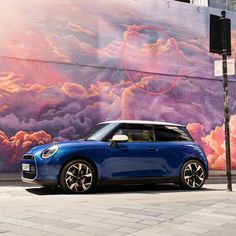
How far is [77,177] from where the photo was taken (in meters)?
8.73

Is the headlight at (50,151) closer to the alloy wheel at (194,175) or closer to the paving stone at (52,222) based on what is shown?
the paving stone at (52,222)

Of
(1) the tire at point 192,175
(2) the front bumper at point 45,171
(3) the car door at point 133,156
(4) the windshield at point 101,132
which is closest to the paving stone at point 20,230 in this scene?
(2) the front bumper at point 45,171

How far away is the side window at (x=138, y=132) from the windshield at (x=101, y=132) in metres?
0.20

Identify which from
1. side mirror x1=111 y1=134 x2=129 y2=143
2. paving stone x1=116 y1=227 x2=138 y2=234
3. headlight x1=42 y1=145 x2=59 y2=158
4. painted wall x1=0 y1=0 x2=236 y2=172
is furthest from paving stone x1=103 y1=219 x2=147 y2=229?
painted wall x1=0 y1=0 x2=236 y2=172

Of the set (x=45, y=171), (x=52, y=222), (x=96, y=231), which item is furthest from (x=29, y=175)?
(x=96, y=231)

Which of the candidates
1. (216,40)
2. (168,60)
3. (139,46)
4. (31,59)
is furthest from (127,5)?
(216,40)

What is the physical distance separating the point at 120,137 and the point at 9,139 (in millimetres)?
4897

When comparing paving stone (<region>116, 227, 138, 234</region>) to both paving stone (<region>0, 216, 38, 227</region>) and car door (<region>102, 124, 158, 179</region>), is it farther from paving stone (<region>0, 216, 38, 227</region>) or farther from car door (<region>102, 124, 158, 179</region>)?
car door (<region>102, 124, 158, 179</region>)

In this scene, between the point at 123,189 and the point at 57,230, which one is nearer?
the point at 57,230

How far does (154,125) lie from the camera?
32.7 feet

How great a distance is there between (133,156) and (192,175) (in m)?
1.58

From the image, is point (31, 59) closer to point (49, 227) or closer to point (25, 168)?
point (25, 168)

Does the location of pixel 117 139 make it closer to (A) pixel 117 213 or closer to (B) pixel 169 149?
(B) pixel 169 149

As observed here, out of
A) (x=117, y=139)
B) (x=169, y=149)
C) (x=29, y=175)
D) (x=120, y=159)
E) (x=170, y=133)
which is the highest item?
(x=170, y=133)
